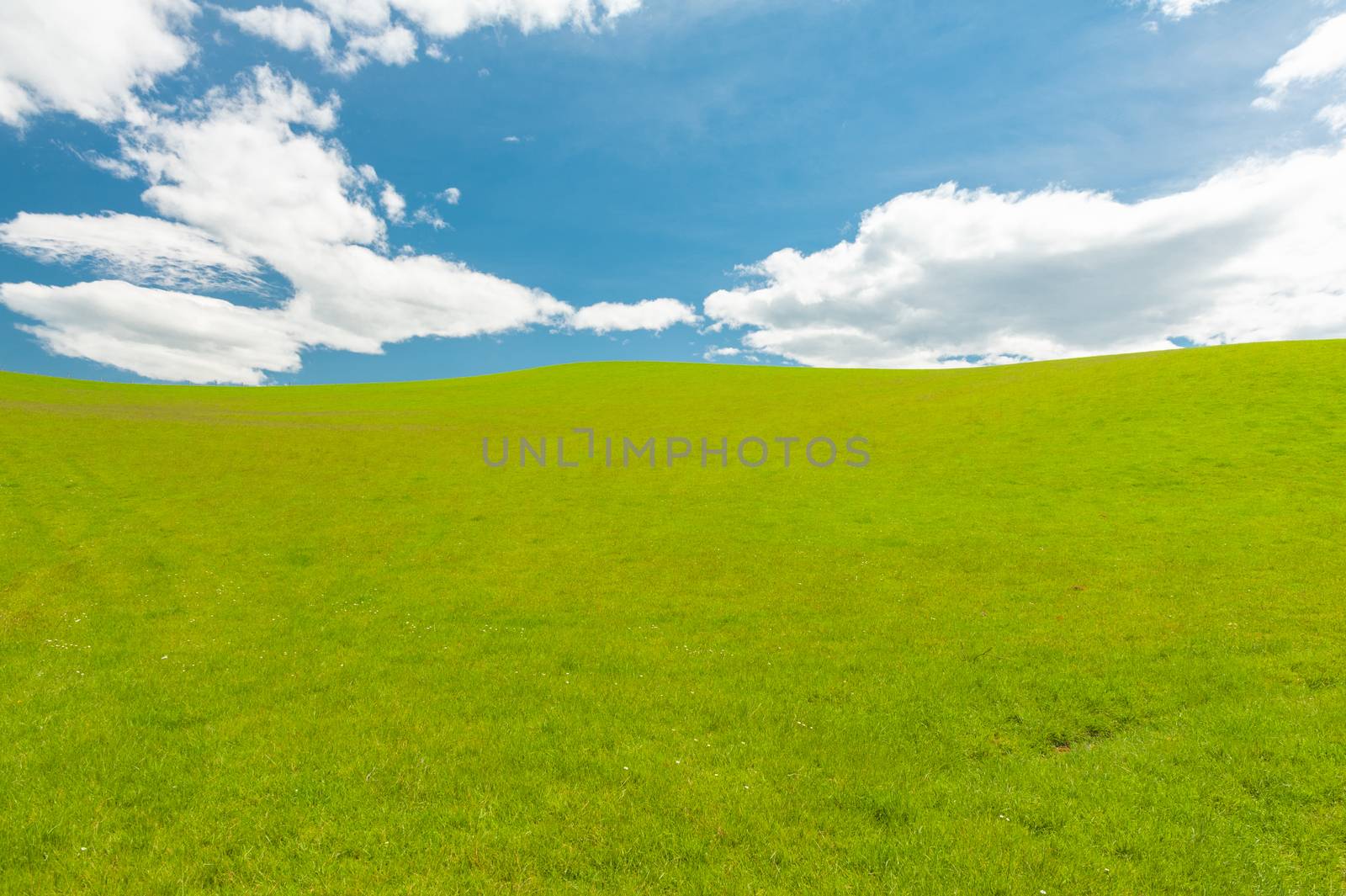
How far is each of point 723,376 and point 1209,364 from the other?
6001 centimetres

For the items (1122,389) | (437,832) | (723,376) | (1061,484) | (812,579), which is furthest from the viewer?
(723,376)

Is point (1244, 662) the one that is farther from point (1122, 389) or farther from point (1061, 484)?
point (1122, 389)

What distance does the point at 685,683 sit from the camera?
540 inches

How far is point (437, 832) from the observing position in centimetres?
870

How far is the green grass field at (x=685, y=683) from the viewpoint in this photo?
8.35 m

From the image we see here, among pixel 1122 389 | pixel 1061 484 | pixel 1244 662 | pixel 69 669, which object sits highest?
pixel 1122 389

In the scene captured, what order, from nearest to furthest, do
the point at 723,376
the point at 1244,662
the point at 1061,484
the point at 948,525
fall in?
the point at 1244,662 → the point at 948,525 → the point at 1061,484 → the point at 723,376

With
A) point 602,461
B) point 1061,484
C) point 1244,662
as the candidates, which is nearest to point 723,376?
point 602,461

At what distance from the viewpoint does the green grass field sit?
835 centimetres

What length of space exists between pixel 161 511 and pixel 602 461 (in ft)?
87.1

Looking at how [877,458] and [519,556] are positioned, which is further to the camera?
[877,458]

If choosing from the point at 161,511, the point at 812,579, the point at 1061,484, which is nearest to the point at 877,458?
the point at 1061,484

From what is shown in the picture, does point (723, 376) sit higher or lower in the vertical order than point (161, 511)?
higher

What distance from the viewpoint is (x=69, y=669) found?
14.3 meters
